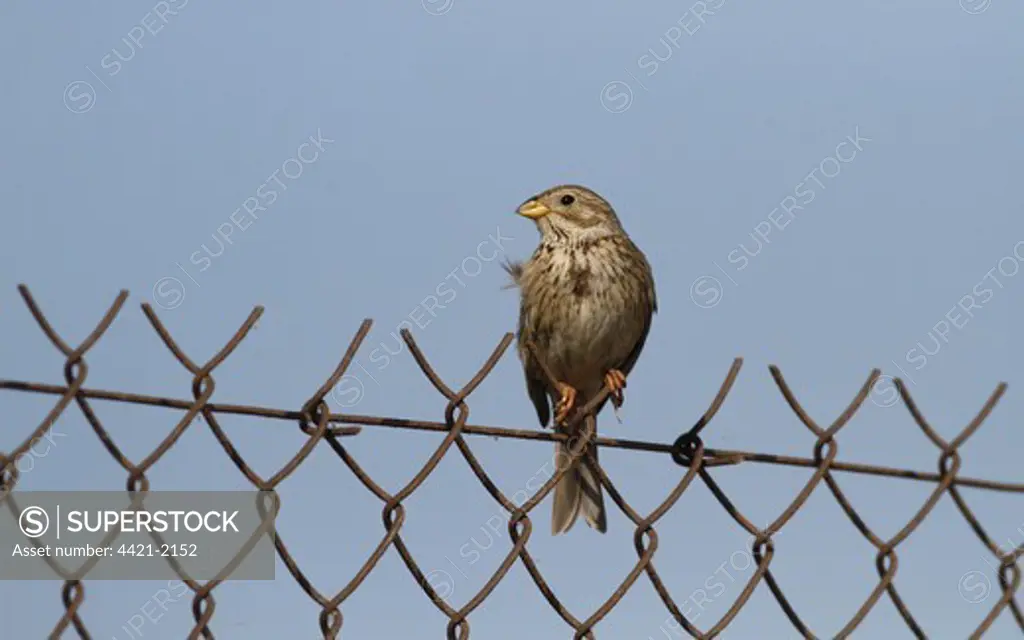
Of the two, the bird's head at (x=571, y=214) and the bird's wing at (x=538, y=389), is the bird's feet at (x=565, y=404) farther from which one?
the bird's head at (x=571, y=214)

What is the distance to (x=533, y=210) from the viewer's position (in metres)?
5.55

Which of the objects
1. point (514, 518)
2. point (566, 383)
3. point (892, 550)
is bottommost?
point (892, 550)

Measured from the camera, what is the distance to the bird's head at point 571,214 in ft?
17.7

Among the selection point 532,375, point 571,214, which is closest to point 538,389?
point 532,375

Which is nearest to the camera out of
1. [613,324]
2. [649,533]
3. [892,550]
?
[649,533]

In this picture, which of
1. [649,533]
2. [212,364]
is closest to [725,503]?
[649,533]

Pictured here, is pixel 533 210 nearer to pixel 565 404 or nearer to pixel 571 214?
pixel 571 214

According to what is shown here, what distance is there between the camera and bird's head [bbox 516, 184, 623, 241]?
540 cm

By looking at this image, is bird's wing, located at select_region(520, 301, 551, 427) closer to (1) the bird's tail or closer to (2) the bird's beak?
(2) the bird's beak

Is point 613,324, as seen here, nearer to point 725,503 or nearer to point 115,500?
point 725,503

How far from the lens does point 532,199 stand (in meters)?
5.64

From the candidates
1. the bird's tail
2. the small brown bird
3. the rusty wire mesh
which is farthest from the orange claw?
the rusty wire mesh

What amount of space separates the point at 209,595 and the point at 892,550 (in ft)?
4.69

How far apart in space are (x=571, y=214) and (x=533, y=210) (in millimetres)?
144
